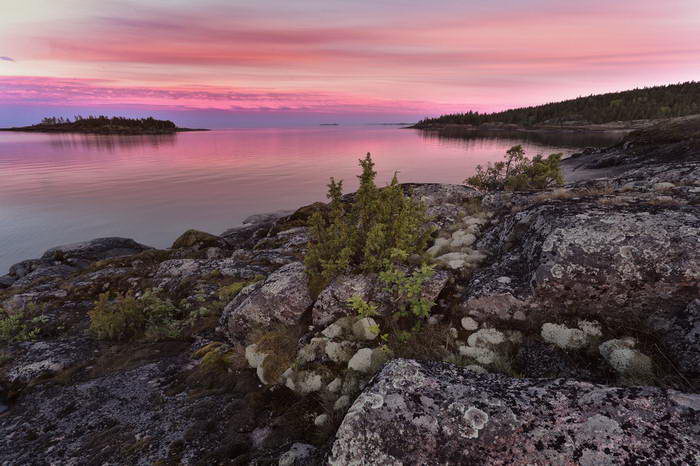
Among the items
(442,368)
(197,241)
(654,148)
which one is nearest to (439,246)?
(442,368)

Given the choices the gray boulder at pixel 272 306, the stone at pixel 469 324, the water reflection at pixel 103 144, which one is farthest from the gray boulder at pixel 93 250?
the water reflection at pixel 103 144

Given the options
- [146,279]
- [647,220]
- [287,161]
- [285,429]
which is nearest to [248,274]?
[146,279]

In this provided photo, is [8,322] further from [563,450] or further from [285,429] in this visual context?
[563,450]

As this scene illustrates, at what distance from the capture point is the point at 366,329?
5852 mm

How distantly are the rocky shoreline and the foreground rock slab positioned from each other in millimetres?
14

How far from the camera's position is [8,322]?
967 cm

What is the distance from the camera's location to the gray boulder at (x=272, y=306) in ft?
23.6

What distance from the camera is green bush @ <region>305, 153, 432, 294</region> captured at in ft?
22.8

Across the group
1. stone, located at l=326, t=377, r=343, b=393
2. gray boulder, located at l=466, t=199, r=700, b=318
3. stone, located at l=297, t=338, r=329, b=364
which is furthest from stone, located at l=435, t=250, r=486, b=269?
stone, located at l=326, t=377, r=343, b=393

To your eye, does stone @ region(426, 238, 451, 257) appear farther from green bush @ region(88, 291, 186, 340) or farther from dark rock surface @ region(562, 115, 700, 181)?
dark rock surface @ region(562, 115, 700, 181)

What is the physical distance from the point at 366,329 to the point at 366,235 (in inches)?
96.3

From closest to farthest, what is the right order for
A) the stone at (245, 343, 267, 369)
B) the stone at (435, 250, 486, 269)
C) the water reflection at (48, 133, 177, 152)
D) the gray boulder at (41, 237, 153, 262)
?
the stone at (245, 343, 267, 369) < the stone at (435, 250, 486, 269) < the gray boulder at (41, 237, 153, 262) < the water reflection at (48, 133, 177, 152)

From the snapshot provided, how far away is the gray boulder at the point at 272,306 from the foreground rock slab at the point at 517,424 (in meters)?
3.87

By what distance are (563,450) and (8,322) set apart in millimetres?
14286
